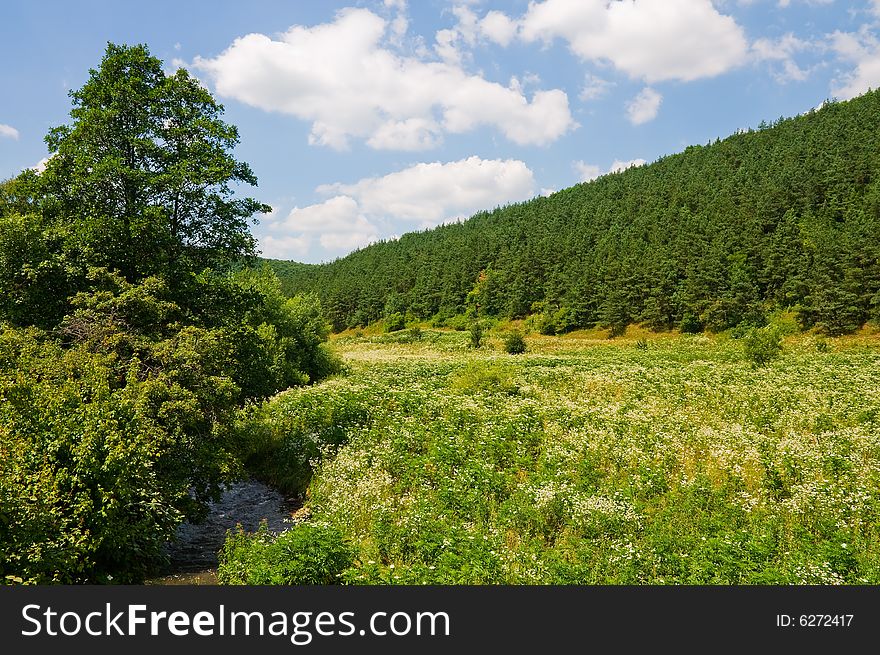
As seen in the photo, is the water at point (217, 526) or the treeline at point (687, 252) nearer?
the water at point (217, 526)

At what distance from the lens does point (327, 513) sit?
1531 centimetres

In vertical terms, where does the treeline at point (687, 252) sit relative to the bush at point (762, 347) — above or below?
above

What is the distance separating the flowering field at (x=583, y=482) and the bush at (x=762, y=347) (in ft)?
52.6

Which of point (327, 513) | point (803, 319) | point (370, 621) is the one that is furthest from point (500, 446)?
point (803, 319)

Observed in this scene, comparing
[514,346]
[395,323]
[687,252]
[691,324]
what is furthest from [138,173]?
[395,323]

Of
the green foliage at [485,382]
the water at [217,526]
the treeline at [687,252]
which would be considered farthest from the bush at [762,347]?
the water at [217,526]

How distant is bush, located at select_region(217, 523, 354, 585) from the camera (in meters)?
9.92

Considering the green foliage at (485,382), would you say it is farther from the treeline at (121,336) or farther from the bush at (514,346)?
the bush at (514,346)

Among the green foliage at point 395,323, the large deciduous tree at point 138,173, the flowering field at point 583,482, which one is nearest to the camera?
the flowering field at point 583,482

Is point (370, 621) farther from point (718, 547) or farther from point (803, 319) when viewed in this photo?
point (803, 319)

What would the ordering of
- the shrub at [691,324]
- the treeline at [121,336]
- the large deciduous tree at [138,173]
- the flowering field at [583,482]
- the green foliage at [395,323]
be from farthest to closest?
the green foliage at [395,323] → the shrub at [691,324] → the large deciduous tree at [138,173] → the treeline at [121,336] → the flowering field at [583,482]

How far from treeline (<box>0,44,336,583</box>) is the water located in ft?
2.92

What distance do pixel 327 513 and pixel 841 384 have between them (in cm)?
3091

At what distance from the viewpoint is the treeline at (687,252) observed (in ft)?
276
